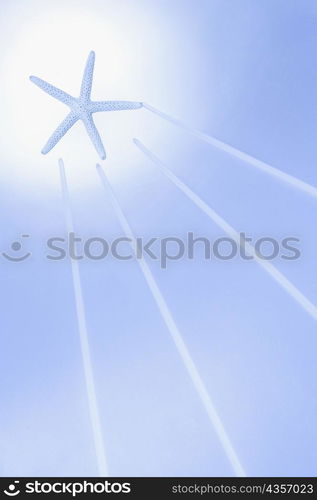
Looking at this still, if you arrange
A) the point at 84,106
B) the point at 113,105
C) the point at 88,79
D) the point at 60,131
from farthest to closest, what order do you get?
the point at 84,106, the point at 88,79, the point at 60,131, the point at 113,105

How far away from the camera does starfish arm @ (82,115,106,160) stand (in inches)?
799

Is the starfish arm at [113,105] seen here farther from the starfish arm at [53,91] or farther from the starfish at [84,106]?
the starfish arm at [53,91]

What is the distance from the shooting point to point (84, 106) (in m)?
23.1

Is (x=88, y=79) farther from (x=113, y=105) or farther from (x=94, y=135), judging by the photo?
(x=94, y=135)

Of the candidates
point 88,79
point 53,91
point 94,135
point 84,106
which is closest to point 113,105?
point 94,135

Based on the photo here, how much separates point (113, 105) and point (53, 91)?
2.39m

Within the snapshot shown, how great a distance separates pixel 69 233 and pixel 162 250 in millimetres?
2769

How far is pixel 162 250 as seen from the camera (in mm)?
16922

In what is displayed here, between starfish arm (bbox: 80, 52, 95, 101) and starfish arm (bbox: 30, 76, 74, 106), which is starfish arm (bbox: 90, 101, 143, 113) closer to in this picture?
starfish arm (bbox: 80, 52, 95, 101)

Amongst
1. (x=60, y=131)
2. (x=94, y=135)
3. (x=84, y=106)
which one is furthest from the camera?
(x=84, y=106)

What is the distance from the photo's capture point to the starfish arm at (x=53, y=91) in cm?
2122
